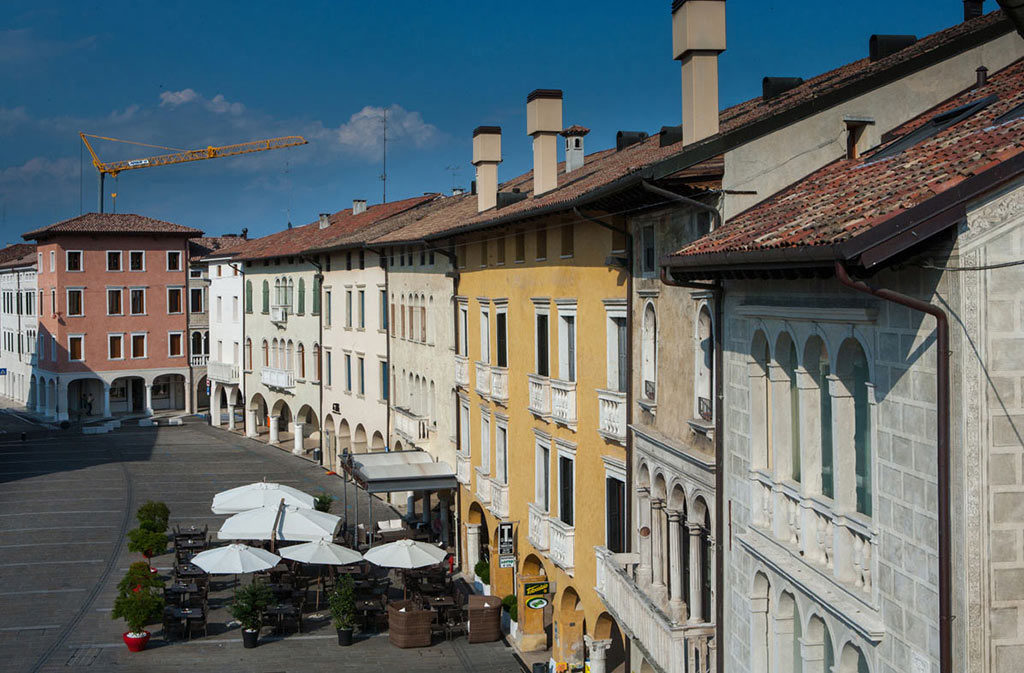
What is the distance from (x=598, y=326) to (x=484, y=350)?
28.5ft

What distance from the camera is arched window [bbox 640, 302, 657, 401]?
17500 millimetres

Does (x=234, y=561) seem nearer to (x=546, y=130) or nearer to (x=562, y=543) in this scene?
(x=562, y=543)

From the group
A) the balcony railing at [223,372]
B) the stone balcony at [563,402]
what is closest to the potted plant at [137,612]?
the stone balcony at [563,402]

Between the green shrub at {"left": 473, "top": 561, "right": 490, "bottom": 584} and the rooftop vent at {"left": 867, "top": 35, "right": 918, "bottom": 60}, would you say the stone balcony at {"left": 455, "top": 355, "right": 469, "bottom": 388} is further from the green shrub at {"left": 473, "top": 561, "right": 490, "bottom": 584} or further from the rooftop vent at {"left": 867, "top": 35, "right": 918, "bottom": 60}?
the rooftop vent at {"left": 867, "top": 35, "right": 918, "bottom": 60}

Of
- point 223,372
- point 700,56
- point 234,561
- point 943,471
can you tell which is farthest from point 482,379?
point 223,372

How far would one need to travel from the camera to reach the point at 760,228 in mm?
11484

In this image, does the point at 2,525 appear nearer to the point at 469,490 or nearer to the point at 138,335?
the point at 469,490

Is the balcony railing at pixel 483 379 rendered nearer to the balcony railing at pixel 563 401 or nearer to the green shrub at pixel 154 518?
the balcony railing at pixel 563 401

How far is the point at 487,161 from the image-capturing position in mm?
31500

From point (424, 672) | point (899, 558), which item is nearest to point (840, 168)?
point (899, 558)

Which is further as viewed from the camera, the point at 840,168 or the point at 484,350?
the point at 484,350

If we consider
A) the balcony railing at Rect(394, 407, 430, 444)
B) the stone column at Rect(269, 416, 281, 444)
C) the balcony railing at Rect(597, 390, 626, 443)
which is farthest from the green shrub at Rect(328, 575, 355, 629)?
the stone column at Rect(269, 416, 281, 444)

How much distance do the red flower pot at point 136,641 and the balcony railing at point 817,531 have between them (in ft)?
56.8

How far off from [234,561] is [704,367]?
53.7 ft
